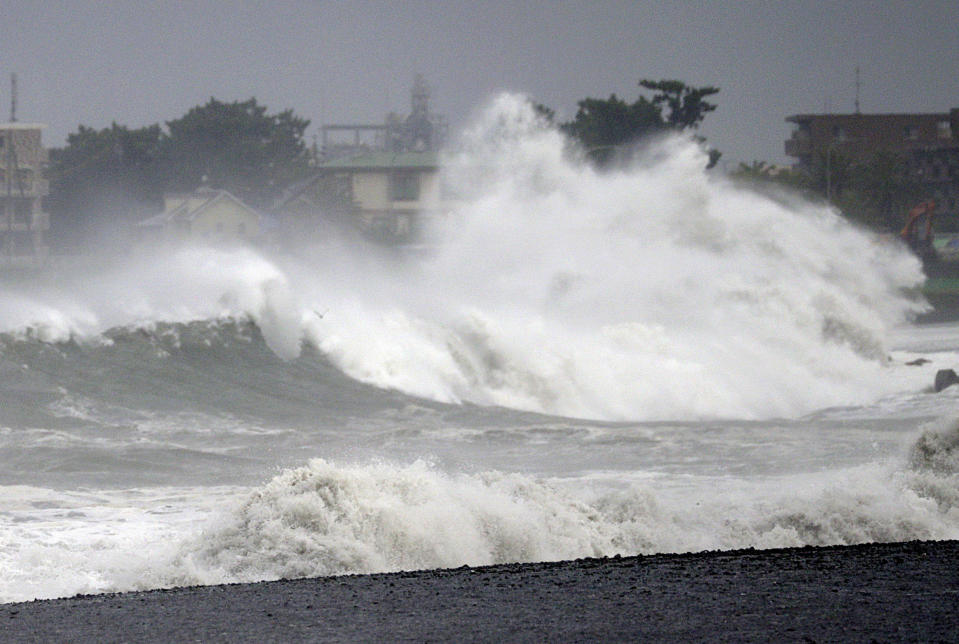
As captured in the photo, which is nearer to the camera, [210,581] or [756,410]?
[210,581]

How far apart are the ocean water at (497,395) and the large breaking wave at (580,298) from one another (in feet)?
0.30

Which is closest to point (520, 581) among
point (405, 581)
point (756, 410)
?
point (405, 581)

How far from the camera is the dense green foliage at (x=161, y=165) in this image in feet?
336

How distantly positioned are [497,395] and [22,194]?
71.1m

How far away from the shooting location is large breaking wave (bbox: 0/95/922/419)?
28000 mm

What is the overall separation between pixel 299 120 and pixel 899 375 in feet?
274

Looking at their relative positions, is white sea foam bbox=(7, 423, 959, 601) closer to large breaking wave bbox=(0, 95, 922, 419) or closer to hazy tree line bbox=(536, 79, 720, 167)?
large breaking wave bbox=(0, 95, 922, 419)

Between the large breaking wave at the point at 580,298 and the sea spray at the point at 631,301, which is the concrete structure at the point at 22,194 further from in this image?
the sea spray at the point at 631,301

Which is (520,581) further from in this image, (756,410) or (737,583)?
(756,410)

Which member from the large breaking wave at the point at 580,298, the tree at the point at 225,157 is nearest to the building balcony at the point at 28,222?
the tree at the point at 225,157

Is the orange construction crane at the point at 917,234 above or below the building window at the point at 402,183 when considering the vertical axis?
below

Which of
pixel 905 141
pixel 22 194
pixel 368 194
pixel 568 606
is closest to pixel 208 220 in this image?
pixel 368 194

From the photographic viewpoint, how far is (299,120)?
116 m

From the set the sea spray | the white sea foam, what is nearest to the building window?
the sea spray
